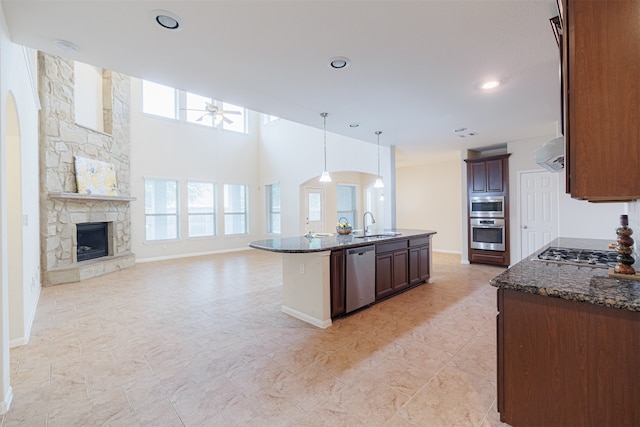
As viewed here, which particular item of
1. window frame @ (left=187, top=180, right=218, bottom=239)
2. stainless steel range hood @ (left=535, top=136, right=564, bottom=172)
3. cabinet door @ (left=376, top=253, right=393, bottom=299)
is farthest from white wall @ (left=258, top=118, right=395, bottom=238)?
stainless steel range hood @ (left=535, top=136, right=564, bottom=172)

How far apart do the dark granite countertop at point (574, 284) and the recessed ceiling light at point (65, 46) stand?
3449mm

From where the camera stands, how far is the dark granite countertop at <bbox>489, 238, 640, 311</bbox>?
1.29m

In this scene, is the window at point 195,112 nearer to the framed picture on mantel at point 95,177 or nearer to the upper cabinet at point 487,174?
the framed picture on mantel at point 95,177

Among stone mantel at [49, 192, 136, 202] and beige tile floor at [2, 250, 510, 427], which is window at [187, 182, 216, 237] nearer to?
stone mantel at [49, 192, 136, 202]

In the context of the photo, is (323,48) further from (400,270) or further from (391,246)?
(400,270)

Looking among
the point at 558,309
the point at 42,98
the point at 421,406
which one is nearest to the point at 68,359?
the point at 421,406

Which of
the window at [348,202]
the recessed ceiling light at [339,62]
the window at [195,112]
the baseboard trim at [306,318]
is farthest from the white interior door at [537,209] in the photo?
the window at [195,112]

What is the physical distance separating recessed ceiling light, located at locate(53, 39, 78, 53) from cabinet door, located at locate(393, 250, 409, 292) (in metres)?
4.07

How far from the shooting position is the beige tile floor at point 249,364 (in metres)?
1.87

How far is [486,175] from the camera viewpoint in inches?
248

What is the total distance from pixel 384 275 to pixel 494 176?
3.85m

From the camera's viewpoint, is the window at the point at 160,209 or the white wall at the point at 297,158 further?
the window at the point at 160,209

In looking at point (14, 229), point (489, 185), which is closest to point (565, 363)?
point (14, 229)

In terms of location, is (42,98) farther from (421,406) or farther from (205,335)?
(421,406)
